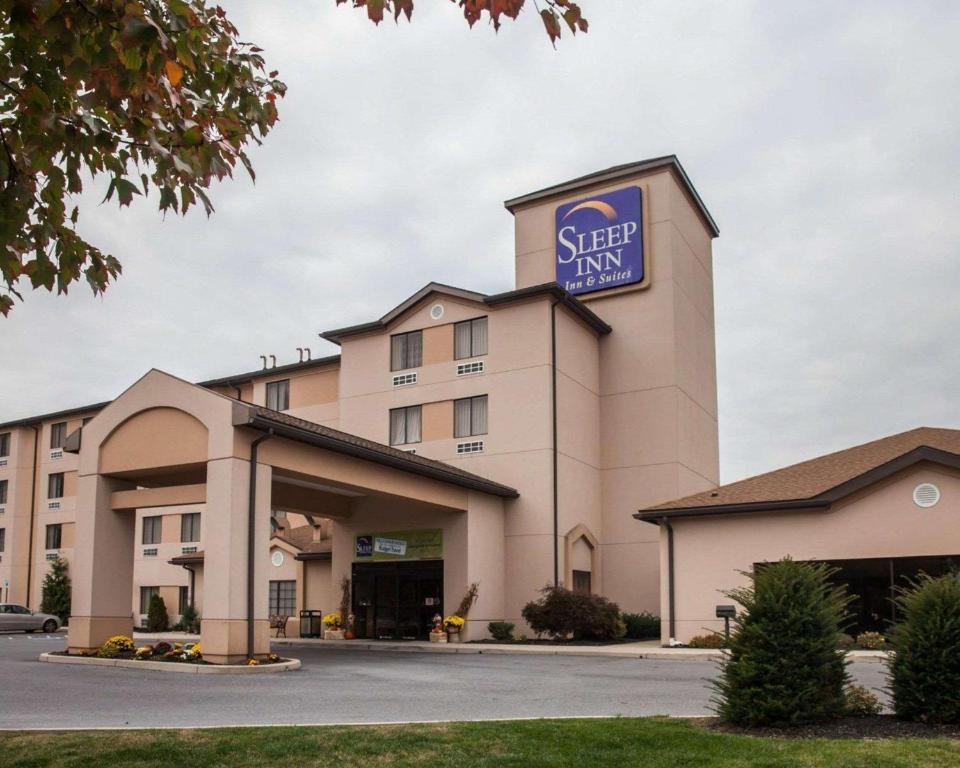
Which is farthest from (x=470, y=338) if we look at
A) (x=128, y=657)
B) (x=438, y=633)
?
(x=128, y=657)

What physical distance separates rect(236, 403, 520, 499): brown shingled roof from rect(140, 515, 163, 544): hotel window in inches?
736

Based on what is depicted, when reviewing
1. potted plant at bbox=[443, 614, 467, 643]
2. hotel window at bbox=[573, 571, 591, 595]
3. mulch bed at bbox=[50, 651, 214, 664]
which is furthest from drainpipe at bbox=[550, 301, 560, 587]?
mulch bed at bbox=[50, 651, 214, 664]

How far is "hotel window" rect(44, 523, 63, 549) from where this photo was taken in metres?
46.5

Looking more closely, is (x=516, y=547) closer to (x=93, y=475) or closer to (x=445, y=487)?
(x=445, y=487)

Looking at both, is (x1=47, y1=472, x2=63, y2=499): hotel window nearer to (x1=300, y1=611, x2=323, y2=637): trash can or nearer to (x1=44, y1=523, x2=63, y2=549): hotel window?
(x1=44, y1=523, x2=63, y2=549): hotel window

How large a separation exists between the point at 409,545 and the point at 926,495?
47.4 feet

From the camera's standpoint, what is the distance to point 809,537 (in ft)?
79.2

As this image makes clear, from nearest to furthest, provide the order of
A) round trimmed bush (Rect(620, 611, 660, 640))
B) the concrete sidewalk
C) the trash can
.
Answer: the concrete sidewalk < round trimmed bush (Rect(620, 611, 660, 640)) < the trash can

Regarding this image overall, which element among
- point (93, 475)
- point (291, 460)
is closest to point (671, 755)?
point (291, 460)

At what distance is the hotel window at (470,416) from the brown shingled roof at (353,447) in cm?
156

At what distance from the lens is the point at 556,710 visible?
1179 cm

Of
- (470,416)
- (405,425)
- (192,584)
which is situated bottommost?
(192,584)

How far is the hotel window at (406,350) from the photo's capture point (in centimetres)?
3362

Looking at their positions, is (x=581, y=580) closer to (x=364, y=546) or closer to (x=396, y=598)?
(x=396, y=598)
